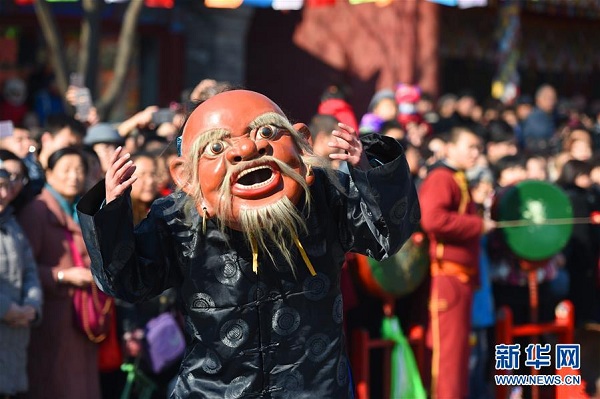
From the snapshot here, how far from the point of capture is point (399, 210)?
10.8 ft

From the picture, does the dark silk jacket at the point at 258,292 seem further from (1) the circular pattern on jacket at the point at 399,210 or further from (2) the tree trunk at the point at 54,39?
(2) the tree trunk at the point at 54,39

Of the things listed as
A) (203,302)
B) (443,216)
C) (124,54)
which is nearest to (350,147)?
(203,302)

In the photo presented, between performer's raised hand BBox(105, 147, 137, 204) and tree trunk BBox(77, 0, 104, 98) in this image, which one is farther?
tree trunk BBox(77, 0, 104, 98)

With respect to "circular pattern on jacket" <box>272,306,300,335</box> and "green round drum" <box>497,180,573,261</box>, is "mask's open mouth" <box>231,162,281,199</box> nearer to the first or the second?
"circular pattern on jacket" <box>272,306,300,335</box>

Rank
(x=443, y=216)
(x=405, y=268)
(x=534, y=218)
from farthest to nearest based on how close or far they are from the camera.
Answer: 1. (x=534, y=218)
2. (x=405, y=268)
3. (x=443, y=216)

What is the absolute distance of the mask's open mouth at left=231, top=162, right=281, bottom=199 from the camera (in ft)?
10.7

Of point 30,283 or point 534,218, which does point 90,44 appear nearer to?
point 534,218

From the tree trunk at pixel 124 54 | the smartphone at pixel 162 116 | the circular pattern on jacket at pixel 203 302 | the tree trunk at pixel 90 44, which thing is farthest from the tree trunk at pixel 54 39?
the circular pattern on jacket at pixel 203 302

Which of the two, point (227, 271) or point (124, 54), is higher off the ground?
point (124, 54)

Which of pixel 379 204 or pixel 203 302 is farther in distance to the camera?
pixel 203 302

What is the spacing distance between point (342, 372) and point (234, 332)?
365 mm

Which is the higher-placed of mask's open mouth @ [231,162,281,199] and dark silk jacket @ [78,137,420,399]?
mask's open mouth @ [231,162,281,199]

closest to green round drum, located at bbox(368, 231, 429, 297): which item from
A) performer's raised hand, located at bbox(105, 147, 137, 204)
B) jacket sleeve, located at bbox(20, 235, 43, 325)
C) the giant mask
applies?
jacket sleeve, located at bbox(20, 235, 43, 325)

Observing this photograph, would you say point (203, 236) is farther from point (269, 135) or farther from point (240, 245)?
point (269, 135)
